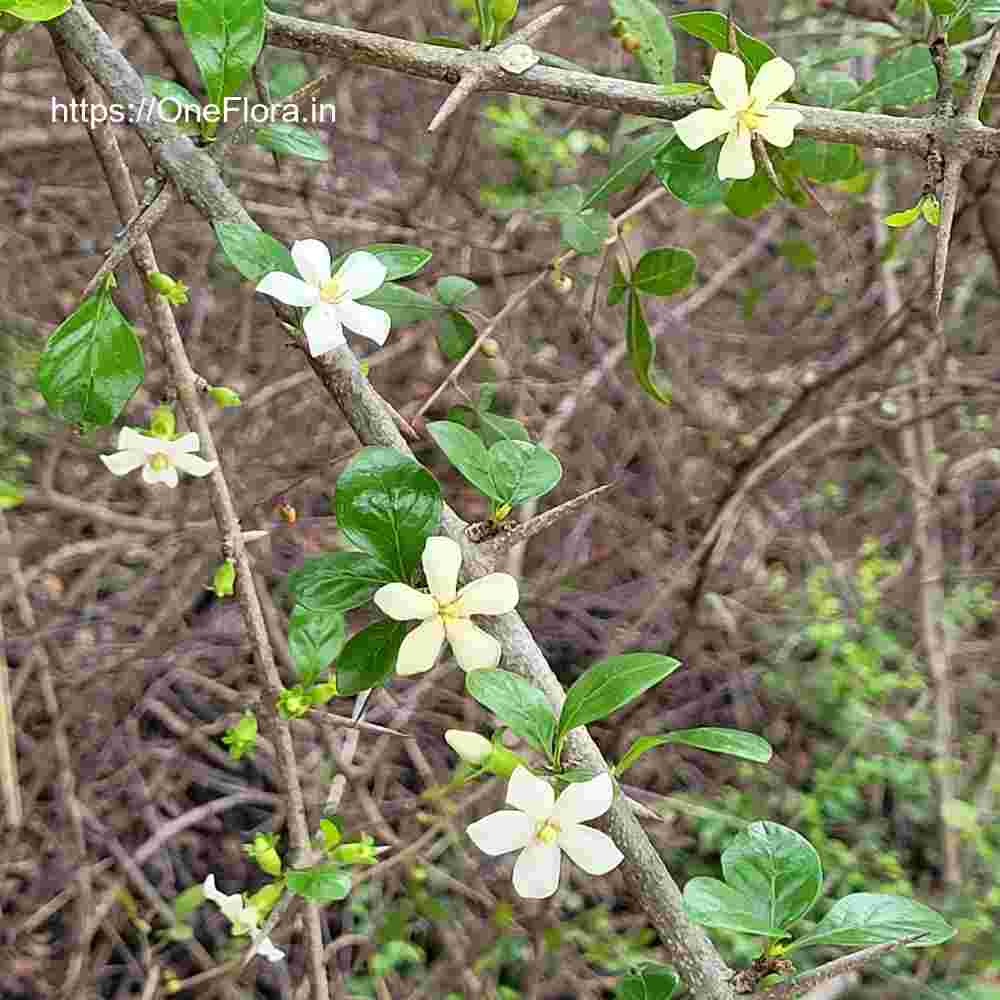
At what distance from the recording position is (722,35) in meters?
0.86

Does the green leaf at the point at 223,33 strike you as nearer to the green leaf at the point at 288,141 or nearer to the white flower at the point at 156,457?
the green leaf at the point at 288,141

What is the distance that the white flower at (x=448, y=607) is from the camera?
0.64 m

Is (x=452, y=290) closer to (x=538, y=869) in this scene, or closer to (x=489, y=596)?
(x=489, y=596)

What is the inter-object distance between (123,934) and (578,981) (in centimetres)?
85

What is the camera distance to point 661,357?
8.75ft

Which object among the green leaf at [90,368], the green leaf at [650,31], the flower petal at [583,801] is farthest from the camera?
the green leaf at [650,31]

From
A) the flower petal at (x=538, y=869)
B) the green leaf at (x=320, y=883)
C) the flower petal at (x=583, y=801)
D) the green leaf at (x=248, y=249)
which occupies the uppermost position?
the green leaf at (x=248, y=249)

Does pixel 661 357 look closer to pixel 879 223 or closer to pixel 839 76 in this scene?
pixel 879 223

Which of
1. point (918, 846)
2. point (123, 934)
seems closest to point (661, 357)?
point (918, 846)

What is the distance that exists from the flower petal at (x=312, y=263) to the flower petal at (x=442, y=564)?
19cm

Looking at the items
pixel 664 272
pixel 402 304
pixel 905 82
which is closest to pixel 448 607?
pixel 402 304

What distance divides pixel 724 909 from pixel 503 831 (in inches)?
5.9

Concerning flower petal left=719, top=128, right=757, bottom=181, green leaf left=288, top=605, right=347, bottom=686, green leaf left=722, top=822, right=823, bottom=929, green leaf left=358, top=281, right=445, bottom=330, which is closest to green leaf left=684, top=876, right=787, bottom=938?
green leaf left=722, top=822, right=823, bottom=929

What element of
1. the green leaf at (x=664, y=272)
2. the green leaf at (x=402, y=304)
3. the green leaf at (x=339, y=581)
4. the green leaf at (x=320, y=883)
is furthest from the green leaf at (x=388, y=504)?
the green leaf at (x=664, y=272)
